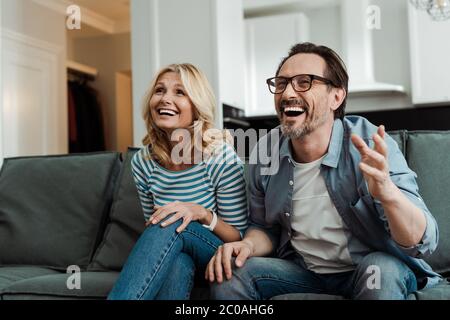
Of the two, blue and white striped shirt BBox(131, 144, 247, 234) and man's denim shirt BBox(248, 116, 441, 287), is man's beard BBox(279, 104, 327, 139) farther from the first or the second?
blue and white striped shirt BBox(131, 144, 247, 234)

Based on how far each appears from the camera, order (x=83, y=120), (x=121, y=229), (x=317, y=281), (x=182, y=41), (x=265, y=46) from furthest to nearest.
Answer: (x=83, y=120) < (x=265, y=46) < (x=182, y=41) < (x=121, y=229) < (x=317, y=281)

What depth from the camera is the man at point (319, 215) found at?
4.16 ft

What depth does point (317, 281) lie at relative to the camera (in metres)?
1.40

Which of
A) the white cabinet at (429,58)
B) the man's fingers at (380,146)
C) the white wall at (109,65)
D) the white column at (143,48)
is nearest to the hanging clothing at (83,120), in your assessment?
the white wall at (109,65)

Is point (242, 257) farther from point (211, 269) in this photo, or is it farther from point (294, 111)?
point (294, 111)

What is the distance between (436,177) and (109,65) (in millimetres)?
5145

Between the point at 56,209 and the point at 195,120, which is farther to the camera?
the point at 56,209

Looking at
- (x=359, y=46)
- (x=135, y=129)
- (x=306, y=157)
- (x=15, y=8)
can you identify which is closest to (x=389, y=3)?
(x=359, y=46)

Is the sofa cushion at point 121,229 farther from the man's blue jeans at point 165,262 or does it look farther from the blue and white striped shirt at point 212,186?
the man's blue jeans at point 165,262

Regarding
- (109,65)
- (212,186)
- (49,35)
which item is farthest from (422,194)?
(109,65)

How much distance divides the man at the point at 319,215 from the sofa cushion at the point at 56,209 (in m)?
0.75

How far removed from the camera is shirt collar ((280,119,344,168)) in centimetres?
138

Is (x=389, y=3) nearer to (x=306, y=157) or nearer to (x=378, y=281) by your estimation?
(x=306, y=157)
